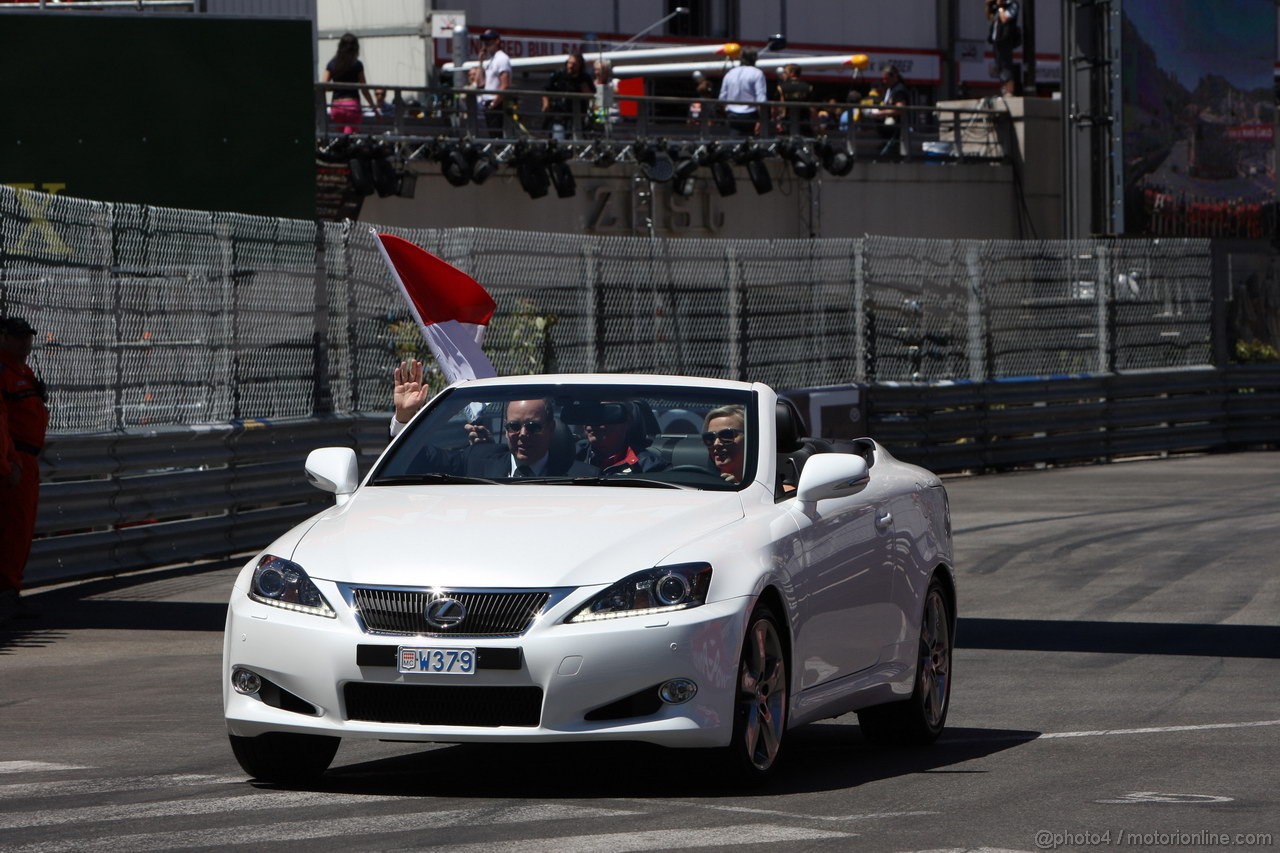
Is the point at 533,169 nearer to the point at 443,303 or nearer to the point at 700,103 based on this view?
the point at 700,103

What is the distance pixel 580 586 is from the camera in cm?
680

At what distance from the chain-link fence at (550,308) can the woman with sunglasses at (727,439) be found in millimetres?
6956

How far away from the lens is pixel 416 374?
445 inches

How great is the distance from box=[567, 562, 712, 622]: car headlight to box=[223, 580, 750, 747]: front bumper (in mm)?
33

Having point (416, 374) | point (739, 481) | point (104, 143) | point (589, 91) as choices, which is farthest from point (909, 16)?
point (739, 481)

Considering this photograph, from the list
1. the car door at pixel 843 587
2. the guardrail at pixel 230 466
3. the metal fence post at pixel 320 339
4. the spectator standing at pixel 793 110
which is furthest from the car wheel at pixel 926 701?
the spectator standing at pixel 793 110

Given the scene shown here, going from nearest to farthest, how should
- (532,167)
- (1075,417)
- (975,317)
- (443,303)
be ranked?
(443,303) < (975,317) < (1075,417) < (532,167)

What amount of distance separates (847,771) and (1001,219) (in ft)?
113

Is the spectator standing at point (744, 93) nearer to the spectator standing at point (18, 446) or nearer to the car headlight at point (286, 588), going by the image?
the spectator standing at point (18, 446)

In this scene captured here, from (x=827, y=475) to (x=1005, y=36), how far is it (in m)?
34.4

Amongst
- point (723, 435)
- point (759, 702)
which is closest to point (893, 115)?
point (723, 435)

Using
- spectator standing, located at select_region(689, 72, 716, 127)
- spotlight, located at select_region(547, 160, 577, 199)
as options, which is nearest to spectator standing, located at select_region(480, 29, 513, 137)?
spotlight, located at select_region(547, 160, 577, 199)

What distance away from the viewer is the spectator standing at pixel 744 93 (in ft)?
117

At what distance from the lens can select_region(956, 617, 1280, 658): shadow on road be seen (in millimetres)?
11766
